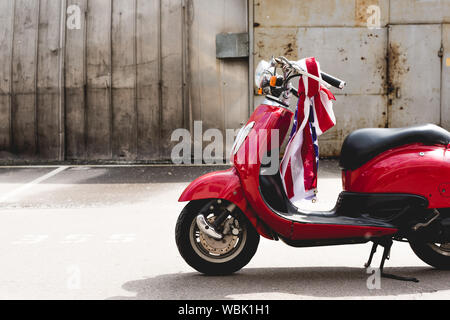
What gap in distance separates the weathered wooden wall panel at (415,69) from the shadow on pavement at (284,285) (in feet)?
23.0

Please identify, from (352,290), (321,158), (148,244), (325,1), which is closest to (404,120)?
(321,158)

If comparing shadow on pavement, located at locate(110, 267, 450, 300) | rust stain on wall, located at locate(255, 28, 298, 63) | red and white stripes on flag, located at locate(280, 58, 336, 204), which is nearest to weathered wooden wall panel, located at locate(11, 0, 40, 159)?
rust stain on wall, located at locate(255, 28, 298, 63)

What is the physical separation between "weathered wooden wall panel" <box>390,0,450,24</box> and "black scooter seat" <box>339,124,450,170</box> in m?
7.22

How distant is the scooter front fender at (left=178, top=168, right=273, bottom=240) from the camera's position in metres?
4.48

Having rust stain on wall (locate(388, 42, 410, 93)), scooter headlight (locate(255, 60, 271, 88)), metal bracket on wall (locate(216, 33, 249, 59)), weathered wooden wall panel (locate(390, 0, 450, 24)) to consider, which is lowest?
scooter headlight (locate(255, 60, 271, 88))

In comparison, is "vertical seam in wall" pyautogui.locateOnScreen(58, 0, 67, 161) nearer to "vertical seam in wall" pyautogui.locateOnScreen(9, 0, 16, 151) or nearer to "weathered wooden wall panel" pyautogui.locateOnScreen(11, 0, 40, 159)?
"weathered wooden wall panel" pyautogui.locateOnScreen(11, 0, 40, 159)

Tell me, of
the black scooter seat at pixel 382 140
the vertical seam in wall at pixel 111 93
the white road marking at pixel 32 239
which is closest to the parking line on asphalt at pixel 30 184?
the vertical seam in wall at pixel 111 93

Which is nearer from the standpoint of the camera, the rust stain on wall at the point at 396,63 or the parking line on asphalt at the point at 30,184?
the parking line on asphalt at the point at 30,184

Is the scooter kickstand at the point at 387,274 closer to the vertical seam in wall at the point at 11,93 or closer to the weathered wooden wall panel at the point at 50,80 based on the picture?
the weathered wooden wall panel at the point at 50,80

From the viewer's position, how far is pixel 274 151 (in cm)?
451

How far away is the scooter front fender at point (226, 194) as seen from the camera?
4477mm

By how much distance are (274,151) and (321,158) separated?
6.92m

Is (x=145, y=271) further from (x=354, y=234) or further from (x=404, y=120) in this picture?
(x=404, y=120)

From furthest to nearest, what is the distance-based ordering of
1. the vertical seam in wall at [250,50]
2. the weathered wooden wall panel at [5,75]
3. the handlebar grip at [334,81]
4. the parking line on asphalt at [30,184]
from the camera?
the weathered wooden wall panel at [5,75]
the vertical seam in wall at [250,50]
the parking line on asphalt at [30,184]
the handlebar grip at [334,81]
